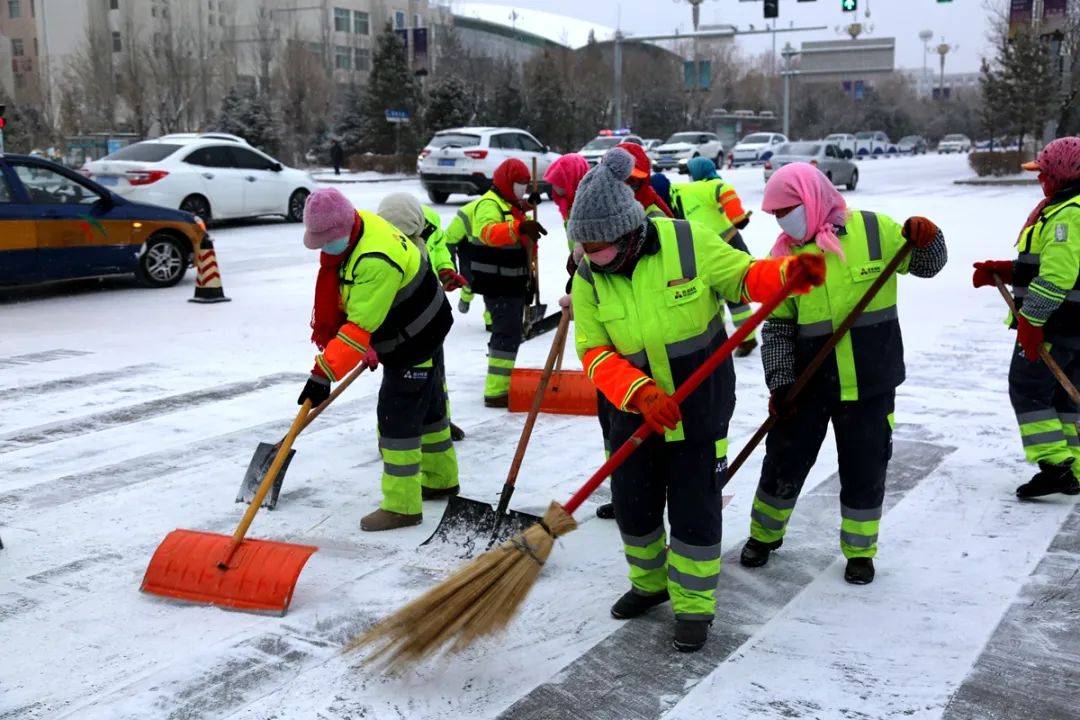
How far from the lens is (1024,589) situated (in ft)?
14.6

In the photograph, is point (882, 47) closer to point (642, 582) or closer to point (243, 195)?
point (243, 195)

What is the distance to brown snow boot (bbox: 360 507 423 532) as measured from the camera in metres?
5.20

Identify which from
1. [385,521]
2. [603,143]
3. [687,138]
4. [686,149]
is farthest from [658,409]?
[687,138]

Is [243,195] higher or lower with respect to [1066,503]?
higher

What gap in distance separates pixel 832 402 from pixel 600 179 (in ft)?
4.40

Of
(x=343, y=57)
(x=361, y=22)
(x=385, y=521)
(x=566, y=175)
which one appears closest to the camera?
(x=385, y=521)

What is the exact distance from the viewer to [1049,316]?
5.19 m

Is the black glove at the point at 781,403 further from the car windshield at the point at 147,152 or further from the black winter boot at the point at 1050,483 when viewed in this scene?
the car windshield at the point at 147,152

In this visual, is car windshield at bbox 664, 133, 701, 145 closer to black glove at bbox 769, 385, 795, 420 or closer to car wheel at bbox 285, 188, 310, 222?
car wheel at bbox 285, 188, 310, 222

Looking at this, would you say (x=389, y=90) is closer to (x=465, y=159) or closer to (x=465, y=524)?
(x=465, y=159)

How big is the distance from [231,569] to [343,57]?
3228 inches

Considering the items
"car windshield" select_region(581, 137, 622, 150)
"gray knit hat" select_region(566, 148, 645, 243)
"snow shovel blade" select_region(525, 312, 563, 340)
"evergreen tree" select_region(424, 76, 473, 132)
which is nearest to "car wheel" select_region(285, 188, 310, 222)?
"snow shovel blade" select_region(525, 312, 563, 340)

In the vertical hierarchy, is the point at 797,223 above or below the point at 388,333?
above

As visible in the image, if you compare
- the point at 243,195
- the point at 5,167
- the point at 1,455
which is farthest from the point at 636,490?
the point at 243,195
